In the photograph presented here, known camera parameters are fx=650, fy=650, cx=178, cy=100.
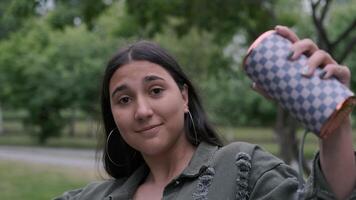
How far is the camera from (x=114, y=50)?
112 inches

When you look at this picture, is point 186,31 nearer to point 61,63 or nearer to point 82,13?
point 82,13

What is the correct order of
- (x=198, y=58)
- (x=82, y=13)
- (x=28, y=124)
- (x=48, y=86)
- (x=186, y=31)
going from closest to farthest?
(x=82, y=13) < (x=186, y=31) < (x=198, y=58) < (x=48, y=86) < (x=28, y=124)

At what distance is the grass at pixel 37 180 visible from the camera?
10503mm

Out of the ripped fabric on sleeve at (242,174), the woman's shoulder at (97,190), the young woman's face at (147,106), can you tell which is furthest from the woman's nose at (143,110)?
the woman's shoulder at (97,190)

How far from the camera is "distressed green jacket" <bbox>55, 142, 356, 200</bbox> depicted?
5.82ft

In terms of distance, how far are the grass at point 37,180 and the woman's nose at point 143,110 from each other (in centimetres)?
833

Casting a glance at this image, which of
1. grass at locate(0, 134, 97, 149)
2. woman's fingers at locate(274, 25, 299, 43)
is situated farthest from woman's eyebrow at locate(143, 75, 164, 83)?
grass at locate(0, 134, 97, 149)

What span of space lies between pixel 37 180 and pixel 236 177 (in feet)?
35.8

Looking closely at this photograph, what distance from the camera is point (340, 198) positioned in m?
1.58

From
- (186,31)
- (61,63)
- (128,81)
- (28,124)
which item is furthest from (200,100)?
(28,124)

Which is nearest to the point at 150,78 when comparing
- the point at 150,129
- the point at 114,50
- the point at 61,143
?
the point at 150,129

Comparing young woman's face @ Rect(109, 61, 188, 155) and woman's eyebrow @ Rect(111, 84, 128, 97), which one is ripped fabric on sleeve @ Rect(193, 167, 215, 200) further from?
woman's eyebrow @ Rect(111, 84, 128, 97)

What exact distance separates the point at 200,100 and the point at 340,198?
0.76m

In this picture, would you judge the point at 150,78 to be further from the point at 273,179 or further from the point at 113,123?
the point at 273,179
